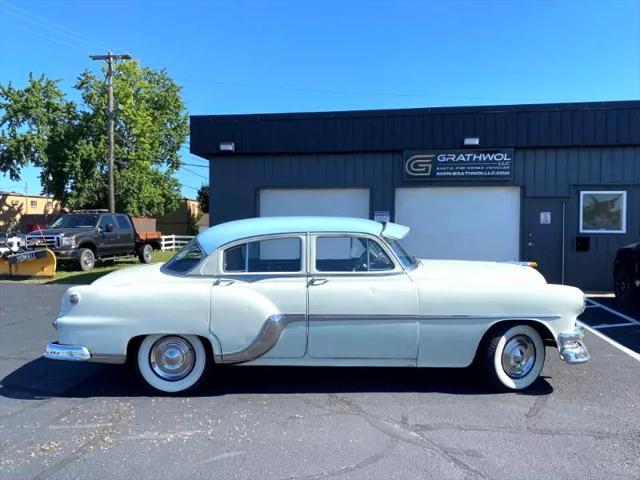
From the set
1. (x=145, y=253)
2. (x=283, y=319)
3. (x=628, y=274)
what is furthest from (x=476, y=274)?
(x=145, y=253)

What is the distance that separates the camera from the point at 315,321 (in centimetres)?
487

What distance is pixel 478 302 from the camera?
15.9 feet

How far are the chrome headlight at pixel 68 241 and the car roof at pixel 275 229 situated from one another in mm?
12710

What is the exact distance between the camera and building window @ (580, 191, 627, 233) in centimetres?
1168

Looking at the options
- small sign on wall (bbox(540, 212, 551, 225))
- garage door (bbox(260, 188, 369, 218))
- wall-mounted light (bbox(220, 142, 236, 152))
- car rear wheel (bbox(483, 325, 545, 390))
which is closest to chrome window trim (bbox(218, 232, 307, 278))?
car rear wheel (bbox(483, 325, 545, 390))

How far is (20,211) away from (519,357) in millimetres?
56054

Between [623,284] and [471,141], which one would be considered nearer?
[623,284]

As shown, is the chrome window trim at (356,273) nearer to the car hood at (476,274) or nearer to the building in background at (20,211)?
the car hood at (476,274)

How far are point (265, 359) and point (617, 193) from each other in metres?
10.1

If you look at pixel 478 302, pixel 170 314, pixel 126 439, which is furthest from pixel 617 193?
pixel 126 439

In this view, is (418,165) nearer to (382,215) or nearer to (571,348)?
(382,215)

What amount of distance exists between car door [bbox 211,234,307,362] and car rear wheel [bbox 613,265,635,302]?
727 centimetres

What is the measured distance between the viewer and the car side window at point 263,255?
5.07m

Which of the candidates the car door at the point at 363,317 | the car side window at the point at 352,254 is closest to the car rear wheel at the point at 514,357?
the car door at the point at 363,317
